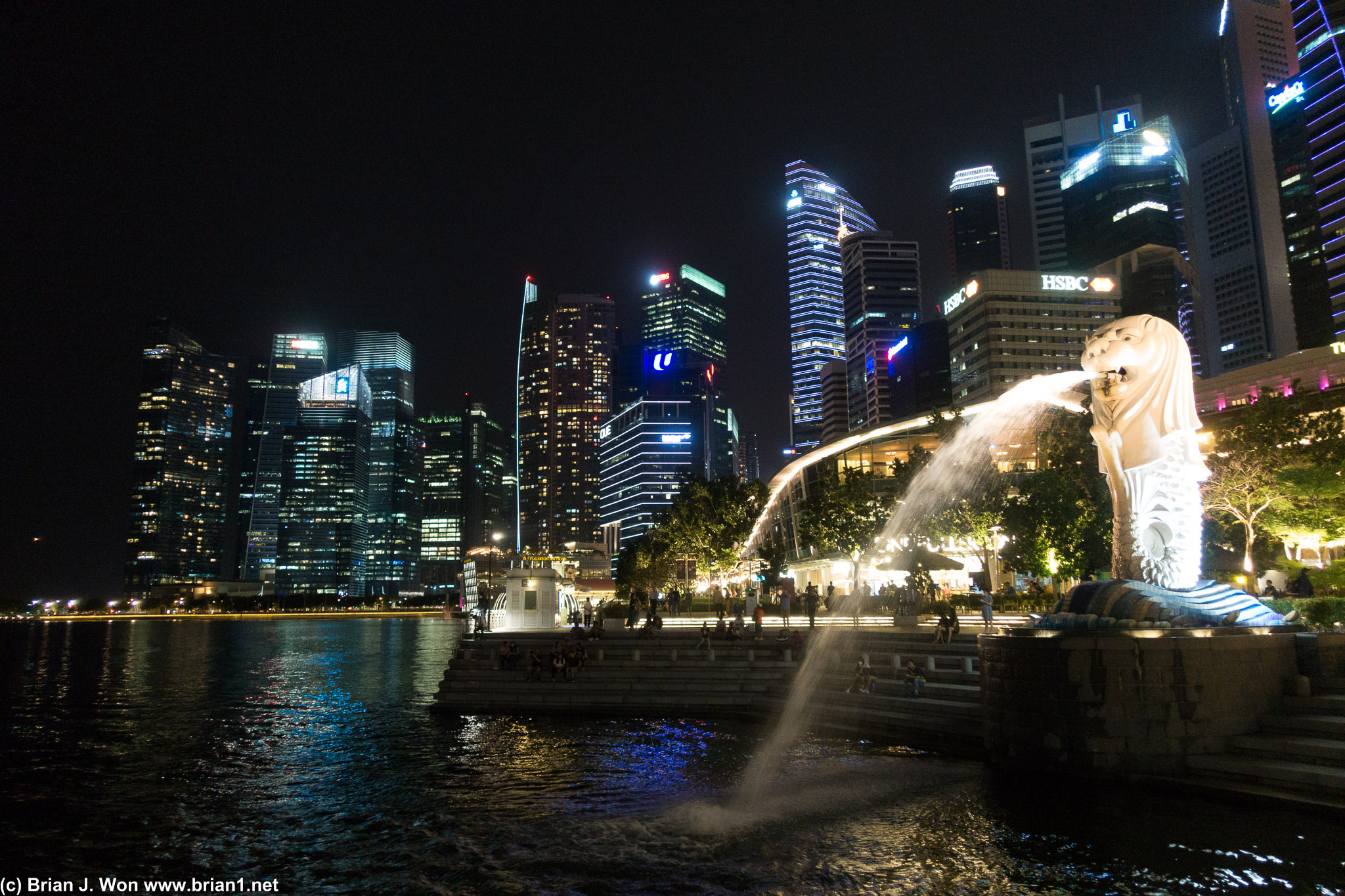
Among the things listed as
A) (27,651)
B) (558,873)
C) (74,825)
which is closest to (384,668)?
(74,825)

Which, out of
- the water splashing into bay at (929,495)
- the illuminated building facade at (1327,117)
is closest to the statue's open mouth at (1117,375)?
the water splashing into bay at (929,495)

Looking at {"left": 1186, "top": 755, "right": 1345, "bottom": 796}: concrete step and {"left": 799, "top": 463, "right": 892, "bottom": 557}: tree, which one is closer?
{"left": 1186, "top": 755, "right": 1345, "bottom": 796}: concrete step

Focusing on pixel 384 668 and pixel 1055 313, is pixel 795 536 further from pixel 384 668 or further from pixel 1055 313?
pixel 1055 313

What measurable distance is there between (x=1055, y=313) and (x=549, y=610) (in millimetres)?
168241

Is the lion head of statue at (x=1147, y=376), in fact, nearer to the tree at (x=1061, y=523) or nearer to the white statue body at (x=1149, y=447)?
the white statue body at (x=1149, y=447)

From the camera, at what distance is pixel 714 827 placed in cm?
1474

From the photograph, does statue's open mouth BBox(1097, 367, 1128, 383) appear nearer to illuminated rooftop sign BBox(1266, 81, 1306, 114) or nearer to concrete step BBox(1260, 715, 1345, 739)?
concrete step BBox(1260, 715, 1345, 739)

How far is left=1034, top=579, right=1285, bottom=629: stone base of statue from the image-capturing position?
17969 mm

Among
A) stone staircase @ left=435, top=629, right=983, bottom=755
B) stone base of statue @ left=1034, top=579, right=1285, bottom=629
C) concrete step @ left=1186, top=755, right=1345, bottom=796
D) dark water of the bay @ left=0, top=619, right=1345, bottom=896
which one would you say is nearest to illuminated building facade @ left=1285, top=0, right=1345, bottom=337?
stone staircase @ left=435, top=629, right=983, bottom=755

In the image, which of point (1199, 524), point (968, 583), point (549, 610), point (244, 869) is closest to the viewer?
point (244, 869)

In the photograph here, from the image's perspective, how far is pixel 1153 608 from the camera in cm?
1805

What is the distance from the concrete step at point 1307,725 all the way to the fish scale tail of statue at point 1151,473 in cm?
228

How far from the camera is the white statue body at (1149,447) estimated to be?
65.7ft

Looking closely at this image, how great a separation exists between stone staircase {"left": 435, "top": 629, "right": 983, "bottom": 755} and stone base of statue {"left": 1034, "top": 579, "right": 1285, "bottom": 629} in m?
4.85
